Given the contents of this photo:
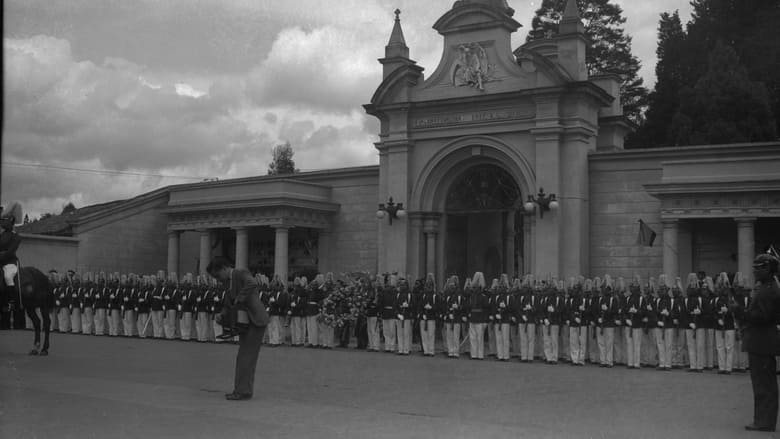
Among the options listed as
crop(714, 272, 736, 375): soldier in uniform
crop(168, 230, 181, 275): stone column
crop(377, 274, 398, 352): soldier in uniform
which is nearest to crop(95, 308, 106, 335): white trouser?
crop(168, 230, 181, 275): stone column

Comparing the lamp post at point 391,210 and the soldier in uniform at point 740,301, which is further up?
the lamp post at point 391,210

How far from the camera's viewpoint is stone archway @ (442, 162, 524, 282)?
28.3m

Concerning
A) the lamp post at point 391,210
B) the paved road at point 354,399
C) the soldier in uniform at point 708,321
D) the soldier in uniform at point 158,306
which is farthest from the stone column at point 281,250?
the soldier in uniform at point 708,321

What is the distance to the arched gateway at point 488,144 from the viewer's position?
26.0 m

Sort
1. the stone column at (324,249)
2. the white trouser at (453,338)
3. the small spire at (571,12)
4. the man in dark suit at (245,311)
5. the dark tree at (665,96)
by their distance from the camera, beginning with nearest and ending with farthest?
the man in dark suit at (245,311), the white trouser at (453,338), the small spire at (571,12), the stone column at (324,249), the dark tree at (665,96)

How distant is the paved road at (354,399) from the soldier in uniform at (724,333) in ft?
2.89

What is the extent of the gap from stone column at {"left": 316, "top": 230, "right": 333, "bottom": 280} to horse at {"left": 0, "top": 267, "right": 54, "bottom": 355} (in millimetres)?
15184

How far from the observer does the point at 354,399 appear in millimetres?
11594

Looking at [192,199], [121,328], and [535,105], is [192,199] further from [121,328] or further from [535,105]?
[535,105]

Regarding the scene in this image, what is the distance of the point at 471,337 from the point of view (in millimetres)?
19625

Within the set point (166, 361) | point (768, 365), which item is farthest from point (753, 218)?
point (166, 361)

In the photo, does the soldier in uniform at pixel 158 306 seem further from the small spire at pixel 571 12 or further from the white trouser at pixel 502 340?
the small spire at pixel 571 12

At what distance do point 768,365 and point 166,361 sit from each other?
11.1 meters

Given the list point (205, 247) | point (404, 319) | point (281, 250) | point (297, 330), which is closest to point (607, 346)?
point (404, 319)
